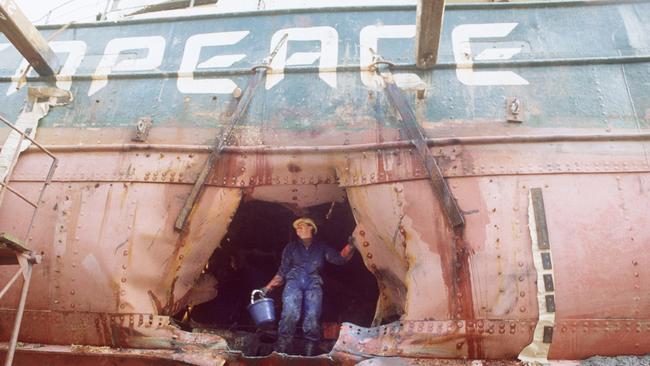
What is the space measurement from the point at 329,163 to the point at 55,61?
396 cm

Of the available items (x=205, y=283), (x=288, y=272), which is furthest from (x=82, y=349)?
(x=288, y=272)

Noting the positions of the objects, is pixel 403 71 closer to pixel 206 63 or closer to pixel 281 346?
pixel 206 63

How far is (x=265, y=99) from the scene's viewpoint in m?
5.85

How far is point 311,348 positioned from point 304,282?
89 centimetres

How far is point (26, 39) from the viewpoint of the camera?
589cm

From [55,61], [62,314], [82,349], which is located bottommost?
[82,349]

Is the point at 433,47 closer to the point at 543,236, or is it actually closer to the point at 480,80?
the point at 480,80

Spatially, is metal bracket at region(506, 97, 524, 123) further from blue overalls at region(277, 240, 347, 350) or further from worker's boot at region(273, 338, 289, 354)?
worker's boot at region(273, 338, 289, 354)

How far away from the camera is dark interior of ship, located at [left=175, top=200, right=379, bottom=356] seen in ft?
23.1

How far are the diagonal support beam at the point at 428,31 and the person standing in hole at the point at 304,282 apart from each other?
85.6 inches

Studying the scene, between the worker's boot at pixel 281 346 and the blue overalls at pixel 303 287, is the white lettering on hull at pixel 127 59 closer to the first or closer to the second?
the blue overalls at pixel 303 287

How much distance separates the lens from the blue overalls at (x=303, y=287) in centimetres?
574

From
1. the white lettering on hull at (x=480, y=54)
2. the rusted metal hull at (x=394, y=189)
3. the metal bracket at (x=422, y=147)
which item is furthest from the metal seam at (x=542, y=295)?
the white lettering on hull at (x=480, y=54)

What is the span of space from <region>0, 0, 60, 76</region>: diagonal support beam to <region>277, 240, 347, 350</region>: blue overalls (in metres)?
3.87
